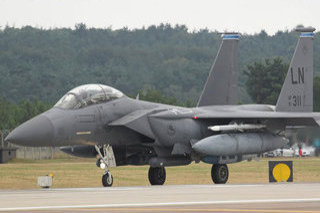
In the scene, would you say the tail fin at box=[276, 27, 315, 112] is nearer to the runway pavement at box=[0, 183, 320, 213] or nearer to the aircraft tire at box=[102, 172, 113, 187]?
the aircraft tire at box=[102, 172, 113, 187]

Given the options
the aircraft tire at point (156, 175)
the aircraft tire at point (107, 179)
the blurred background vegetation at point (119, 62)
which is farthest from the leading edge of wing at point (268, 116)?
the blurred background vegetation at point (119, 62)

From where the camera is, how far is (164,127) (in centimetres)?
2552

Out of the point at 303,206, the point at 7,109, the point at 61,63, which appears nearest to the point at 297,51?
the point at 303,206

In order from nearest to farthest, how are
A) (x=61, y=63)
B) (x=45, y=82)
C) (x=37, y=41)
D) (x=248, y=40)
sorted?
(x=45, y=82) < (x=61, y=63) < (x=37, y=41) < (x=248, y=40)

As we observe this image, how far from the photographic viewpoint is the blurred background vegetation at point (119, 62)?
415 feet

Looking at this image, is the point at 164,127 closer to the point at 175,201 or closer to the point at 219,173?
the point at 219,173

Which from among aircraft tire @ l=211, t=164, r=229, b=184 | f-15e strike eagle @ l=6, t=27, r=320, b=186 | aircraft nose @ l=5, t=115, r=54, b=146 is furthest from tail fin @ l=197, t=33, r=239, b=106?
aircraft nose @ l=5, t=115, r=54, b=146

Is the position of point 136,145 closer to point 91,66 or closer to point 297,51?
point 297,51

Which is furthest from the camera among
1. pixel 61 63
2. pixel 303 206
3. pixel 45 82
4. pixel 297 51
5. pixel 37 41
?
pixel 37 41

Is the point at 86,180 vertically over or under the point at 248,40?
under

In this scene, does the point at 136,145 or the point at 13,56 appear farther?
the point at 13,56

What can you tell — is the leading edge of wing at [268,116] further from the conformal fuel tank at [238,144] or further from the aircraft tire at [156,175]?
the aircraft tire at [156,175]

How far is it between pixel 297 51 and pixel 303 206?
15469 mm

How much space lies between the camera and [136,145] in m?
25.7
